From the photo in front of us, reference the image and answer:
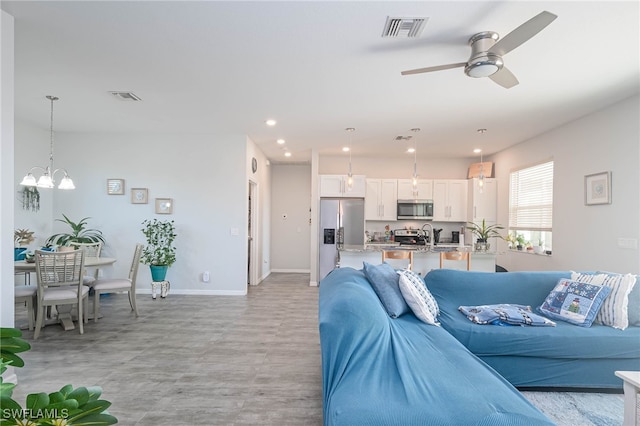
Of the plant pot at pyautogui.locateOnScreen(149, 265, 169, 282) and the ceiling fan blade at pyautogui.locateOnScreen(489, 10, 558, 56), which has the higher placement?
the ceiling fan blade at pyautogui.locateOnScreen(489, 10, 558, 56)

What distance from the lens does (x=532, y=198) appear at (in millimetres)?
5664

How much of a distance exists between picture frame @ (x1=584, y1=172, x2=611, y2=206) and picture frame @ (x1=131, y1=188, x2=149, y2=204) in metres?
6.58

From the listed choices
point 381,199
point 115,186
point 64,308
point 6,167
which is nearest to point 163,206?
point 115,186

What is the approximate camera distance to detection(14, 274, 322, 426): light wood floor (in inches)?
90.0

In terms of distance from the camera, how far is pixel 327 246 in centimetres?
671

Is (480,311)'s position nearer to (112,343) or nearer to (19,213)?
(112,343)

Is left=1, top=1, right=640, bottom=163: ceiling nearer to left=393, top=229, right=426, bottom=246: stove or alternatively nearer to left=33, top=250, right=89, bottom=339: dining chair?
left=33, top=250, right=89, bottom=339: dining chair

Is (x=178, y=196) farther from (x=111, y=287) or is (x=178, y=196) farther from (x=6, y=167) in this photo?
(x=6, y=167)

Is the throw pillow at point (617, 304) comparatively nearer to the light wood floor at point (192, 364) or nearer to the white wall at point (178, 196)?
the light wood floor at point (192, 364)

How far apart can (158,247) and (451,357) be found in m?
5.07

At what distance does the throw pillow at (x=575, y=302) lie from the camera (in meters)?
2.66

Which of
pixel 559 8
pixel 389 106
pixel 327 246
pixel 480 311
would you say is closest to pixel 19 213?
pixel 327 246

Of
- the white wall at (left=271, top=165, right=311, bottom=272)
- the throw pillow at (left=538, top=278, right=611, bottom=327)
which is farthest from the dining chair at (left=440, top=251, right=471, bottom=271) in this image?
the white wall at (left=271, top=165, right=311, bottom=272)

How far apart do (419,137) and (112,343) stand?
16.8ft
